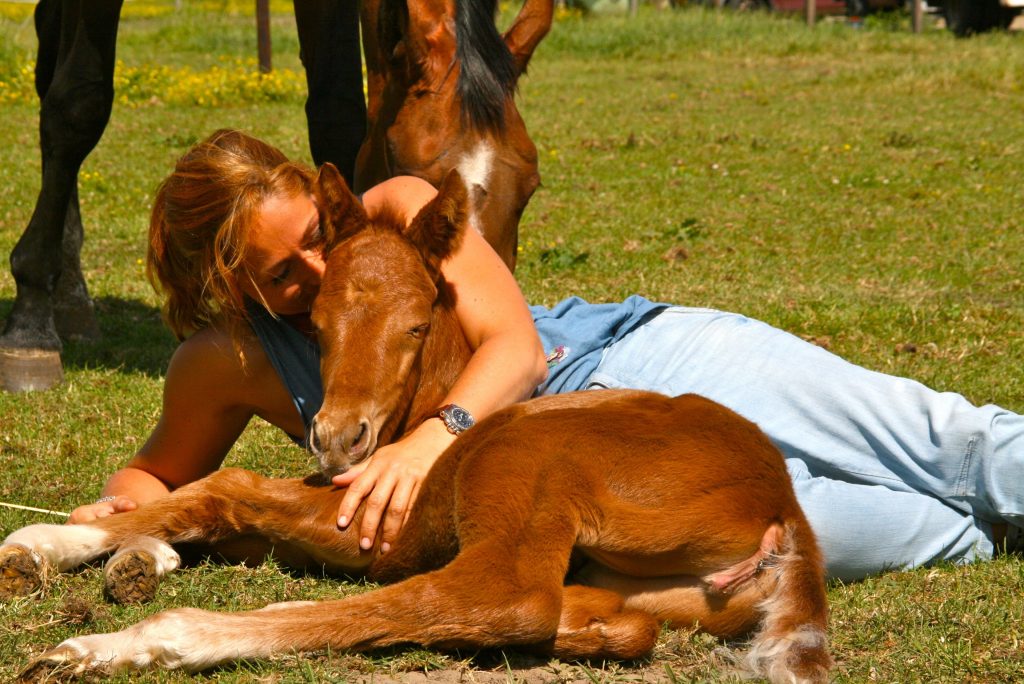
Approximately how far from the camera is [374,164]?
16.1 feet

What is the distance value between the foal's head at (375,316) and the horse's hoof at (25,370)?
263cm

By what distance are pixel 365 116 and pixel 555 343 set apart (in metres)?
2.49

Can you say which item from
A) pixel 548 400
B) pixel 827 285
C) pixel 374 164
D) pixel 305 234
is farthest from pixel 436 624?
pixel 827 285

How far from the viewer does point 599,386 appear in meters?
3.44

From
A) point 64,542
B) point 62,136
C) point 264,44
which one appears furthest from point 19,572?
point 264,44

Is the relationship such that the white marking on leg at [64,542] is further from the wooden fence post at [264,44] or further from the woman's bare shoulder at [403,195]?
the wooden fence post at [264,44]

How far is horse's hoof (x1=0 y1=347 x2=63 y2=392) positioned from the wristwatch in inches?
110

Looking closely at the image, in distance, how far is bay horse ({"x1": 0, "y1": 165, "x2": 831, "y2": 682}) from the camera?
246 centimetres

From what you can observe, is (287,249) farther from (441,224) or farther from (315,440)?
(315,440)

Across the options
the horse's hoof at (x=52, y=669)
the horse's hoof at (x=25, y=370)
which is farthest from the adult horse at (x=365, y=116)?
the horse's hoof at (x=52, y=669)

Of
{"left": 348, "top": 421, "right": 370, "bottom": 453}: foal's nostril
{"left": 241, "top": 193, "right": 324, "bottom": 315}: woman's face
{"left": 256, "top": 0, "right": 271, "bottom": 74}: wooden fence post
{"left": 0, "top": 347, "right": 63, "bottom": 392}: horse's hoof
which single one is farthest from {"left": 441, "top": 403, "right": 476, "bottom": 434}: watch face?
{"left": 256, "top": 0, "right": 271, "bottom": 74}: wooden fence post

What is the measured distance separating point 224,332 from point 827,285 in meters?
→ 4.21

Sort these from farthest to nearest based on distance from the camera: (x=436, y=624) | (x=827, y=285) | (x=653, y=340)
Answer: (x=827, y=285)
(x=653, y=340)
(x=436, y=624)

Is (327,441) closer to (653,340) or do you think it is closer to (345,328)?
(345,328)
